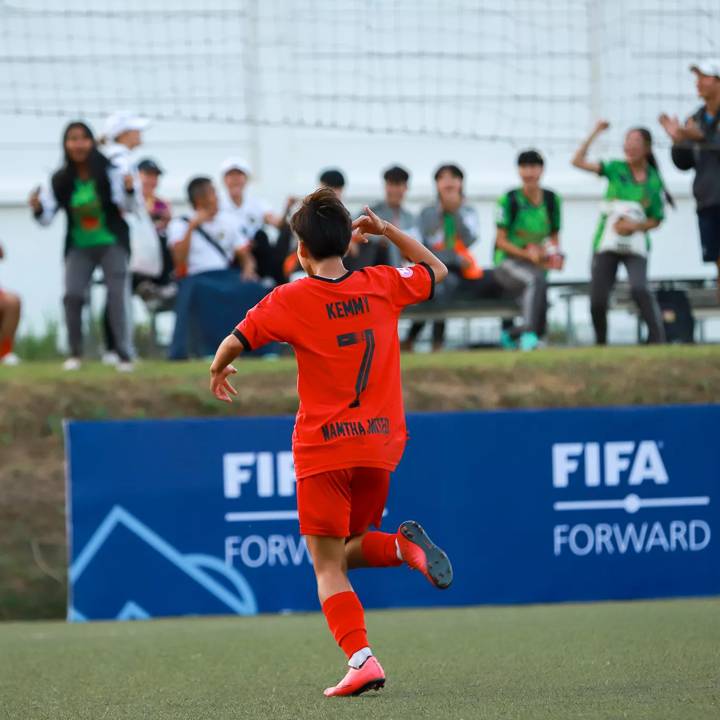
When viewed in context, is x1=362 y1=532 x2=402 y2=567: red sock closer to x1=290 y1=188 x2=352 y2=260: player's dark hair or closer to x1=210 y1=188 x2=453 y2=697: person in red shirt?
x1=210 y1=188 x2=453 y2=697: person in red shirt

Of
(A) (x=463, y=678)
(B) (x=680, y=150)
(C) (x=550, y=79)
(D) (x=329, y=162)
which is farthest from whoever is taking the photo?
(D) (x=329, y=162)

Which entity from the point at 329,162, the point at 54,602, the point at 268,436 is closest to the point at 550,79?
the point at 329,162

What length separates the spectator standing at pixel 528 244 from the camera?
12.4m

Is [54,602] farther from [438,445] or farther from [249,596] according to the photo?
[438,445]

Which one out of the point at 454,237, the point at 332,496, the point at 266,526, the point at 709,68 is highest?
the point at 709,68

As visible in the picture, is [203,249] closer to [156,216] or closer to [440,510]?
[156,216]

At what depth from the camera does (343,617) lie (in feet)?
19.5

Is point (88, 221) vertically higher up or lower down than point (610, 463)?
higher up

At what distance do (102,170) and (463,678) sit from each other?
618 cm

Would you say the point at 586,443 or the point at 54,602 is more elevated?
the point at 586,443

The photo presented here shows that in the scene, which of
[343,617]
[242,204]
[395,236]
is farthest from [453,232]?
[343,617]

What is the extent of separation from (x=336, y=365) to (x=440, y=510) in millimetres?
4513

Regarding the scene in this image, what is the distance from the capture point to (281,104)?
1544 cm

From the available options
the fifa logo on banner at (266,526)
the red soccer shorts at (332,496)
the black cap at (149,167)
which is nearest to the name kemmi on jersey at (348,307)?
the red soccer shorts at (332,496)
